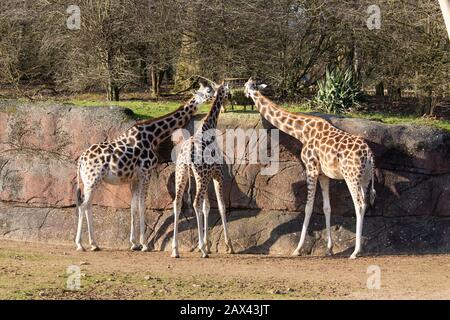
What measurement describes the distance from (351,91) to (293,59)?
2.88 meters

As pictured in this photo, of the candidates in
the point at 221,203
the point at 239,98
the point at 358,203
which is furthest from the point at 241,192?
the point at 239,98

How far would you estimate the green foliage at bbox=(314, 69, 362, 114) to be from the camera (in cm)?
1744

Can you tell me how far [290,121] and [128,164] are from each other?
2.66 metres

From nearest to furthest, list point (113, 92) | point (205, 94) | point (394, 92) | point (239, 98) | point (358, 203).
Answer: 1. point (358, 203)
2. point (205, 94)
3. point (239, 98)
4. point (113, 92)
5. point (394, 92)

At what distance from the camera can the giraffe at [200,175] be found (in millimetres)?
14188

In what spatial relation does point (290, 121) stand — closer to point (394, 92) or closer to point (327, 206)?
point (327, 206)

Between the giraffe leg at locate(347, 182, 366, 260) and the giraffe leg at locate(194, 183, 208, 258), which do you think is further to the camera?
the giraffe leg at locate(194, 183, 208, 258)

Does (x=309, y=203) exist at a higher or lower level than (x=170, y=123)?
lower

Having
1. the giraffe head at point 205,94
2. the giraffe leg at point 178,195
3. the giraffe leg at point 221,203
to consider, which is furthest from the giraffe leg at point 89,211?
the giraffe head at point 205,94

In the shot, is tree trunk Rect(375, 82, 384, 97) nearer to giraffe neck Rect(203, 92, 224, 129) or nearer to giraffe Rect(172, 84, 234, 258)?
giraffe neck Rect(203, 92, 224, 129)

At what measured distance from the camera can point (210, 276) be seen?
12.6 metres

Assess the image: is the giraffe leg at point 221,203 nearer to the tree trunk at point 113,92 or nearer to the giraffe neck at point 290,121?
the giraffe neck at point 290,121

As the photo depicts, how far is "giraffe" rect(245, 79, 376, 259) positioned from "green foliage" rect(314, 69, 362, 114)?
2.43 m

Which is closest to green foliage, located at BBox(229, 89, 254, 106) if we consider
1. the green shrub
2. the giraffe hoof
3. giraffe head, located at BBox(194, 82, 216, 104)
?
the green shrub
